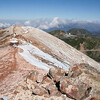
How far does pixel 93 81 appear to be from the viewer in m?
11.9

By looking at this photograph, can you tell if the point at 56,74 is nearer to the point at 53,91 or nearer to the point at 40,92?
the point at 53,91

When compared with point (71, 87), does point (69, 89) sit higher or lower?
lower

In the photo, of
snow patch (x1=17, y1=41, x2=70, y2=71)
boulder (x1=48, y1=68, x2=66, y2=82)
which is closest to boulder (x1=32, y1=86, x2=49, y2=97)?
boulder (x1=48, y1=68, x2=66, y2=82)

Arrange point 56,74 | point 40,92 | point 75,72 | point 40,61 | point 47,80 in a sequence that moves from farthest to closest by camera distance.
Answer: point 40,61
point 56,74
point 75,72
point 47,80
point 40,92

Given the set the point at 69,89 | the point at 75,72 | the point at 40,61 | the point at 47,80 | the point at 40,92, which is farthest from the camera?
the point at 40,61

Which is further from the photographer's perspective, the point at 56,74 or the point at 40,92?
the point at 56,74

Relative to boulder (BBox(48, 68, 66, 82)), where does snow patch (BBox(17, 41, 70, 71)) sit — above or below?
below

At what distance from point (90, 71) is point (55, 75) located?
4114 mm

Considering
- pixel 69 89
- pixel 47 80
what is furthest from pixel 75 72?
pixel 47 80

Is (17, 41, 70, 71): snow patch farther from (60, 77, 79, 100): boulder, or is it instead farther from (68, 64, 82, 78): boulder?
(60, 77, 79, 100): boulder

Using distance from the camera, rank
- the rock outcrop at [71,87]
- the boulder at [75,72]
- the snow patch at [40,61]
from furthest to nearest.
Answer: the snow patch at [40,61]
the boulder at [75,72]
the rock outcrop at [71,87]

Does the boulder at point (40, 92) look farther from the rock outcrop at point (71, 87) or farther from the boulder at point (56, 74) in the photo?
the boulder at point (56, 74)

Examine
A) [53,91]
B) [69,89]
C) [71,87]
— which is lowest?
[53,91]

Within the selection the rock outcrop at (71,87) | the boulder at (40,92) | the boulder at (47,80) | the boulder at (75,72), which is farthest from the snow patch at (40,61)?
the boulder at (40,92)
